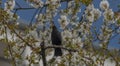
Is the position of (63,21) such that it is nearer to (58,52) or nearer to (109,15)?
(58,52)

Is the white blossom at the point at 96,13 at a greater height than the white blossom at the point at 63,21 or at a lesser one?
greater

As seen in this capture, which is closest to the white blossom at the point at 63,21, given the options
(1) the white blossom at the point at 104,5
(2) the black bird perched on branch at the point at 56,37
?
(2) the black bird perched on branch at the point at 56,37

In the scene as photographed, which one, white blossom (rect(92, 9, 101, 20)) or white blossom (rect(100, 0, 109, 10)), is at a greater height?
white blossom (rect(100, 0, 109, 10))

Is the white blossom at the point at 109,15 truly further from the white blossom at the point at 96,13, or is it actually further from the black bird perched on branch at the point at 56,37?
the black bird perched on branch at the point at 56,37

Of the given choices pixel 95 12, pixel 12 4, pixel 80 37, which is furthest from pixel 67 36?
pixel 12 4

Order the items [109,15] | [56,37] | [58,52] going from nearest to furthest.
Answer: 1. [56,37]
2. [58,52]
3. [109,15]

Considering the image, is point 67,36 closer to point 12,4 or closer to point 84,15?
point 84,15

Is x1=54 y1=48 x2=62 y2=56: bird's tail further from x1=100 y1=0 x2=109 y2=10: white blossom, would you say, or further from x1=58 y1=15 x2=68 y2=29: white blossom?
x1=100 y1=0 x2=109 y2=10: white blossom

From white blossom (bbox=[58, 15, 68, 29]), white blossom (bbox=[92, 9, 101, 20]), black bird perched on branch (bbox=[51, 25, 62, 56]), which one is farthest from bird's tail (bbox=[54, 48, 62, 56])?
white blossom (bbox=[92, 9, 101, 20])

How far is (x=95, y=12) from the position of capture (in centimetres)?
317

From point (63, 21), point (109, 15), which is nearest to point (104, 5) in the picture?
point (109, 15)

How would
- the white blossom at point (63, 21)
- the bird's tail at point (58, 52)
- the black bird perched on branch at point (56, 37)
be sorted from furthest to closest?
the white blossom at point (63, 21) → the bird's tail at point (58, 52) → the black bird perched on branch at point (56, 37)

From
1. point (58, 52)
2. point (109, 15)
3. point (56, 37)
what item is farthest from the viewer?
point (109, 15)

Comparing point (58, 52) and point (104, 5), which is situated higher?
point (104, 5)
